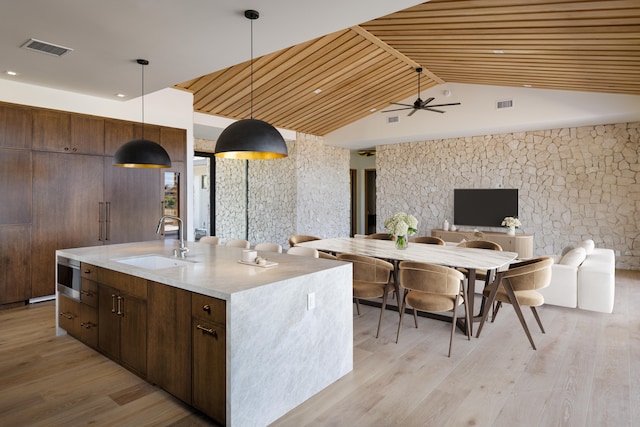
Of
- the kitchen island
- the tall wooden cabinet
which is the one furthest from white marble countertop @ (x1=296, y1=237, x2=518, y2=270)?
the tall wooden cabinet

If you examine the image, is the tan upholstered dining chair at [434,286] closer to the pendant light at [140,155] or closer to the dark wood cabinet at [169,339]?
the dark wood cabinet at [169,339]

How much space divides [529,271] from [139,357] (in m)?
3.34

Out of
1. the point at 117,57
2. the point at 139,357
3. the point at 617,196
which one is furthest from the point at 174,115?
the point at 617,196

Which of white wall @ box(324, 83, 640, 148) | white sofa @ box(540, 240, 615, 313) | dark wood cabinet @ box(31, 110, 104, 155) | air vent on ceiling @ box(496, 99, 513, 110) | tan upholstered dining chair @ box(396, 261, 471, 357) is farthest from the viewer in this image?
air vent on ceiling @ box(496, 99, 513, 110)

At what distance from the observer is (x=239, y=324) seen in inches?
80.8

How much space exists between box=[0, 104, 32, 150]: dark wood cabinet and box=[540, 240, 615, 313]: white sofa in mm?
6534

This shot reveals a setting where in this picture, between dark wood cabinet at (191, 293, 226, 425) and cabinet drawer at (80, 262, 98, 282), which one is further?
cabinet drawer at (80, 262, 98, 282)

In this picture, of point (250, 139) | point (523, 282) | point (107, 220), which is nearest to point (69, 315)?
point (107, 220)

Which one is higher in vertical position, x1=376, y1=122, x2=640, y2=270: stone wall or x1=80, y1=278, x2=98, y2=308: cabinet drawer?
x1=376, y1=122, x2=640, y2=270: stone wall

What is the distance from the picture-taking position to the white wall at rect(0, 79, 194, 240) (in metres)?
4.59

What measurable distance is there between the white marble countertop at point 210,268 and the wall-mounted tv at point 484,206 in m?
6.37

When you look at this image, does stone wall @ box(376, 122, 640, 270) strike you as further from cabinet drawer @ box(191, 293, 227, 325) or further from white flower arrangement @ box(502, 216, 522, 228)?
cabinet drawer @ box(191, 293, 227, 325)

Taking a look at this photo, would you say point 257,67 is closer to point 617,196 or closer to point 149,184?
point 149,184

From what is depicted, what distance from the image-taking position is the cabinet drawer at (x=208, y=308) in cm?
207
